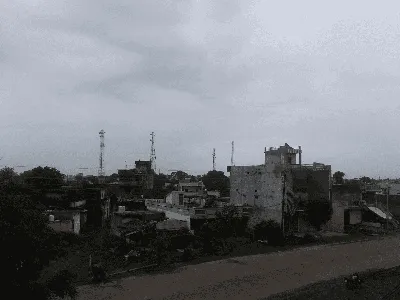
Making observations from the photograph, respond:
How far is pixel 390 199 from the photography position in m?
50.4

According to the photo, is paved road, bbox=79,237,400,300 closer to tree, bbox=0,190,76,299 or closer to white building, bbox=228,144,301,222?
white building, bbox=228,144,301,222

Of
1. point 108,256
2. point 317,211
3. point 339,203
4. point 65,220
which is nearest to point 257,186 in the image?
point 317,211

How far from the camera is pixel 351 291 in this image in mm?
20219

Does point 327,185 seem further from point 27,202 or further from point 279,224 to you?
point 27,202

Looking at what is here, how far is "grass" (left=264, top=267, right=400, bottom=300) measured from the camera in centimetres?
1917

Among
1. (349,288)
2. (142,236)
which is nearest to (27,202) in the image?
(349,288)

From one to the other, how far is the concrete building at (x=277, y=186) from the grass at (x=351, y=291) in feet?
43.6

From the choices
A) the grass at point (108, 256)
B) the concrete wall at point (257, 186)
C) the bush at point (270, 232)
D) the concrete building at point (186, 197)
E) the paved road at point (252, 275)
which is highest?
the concrete wall at point (257, 186)

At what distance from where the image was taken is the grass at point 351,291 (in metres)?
19.2

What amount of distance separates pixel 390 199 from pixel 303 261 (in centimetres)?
2888

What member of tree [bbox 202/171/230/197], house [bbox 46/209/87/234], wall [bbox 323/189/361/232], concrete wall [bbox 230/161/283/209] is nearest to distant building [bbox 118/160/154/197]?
tree [bbox 202/171/230/197]

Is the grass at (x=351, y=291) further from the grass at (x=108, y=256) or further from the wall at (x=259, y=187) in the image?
the wall at (x=259, y=187)

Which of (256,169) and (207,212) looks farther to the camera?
(256,169)

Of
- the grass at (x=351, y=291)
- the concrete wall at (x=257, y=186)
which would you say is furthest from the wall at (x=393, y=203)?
the grass at (x=351, y=291)
